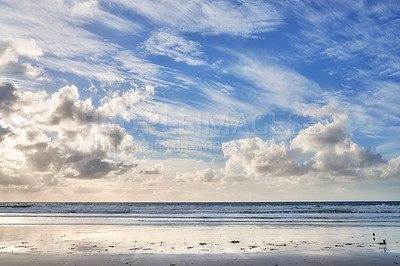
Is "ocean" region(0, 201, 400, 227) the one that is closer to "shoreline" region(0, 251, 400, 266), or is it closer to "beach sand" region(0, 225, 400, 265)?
"beach sand" region(0, 225, 400, 265)

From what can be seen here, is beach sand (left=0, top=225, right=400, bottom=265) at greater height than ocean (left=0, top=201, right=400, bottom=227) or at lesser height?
greater

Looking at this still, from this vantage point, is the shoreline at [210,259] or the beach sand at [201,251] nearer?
the shoreline at [210,259]

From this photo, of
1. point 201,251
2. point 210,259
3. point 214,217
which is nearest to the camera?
point 210,259

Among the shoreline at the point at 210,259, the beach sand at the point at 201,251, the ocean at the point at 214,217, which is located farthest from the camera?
the ocean at the point at 214,217

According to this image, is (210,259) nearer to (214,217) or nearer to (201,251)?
(201,251)

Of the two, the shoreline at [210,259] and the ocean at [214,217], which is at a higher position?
the shoreline at [210,259]

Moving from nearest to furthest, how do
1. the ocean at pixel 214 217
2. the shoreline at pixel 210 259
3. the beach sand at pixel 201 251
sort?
1. the shoreline at pixel 210 259
2. the beach sand at pixel 201 251
3. the ocean at pixel 214 217

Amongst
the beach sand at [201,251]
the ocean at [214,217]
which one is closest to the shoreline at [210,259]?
the beach sand at [201,251]

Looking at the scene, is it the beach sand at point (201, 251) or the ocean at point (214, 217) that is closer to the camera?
the beach sand at point (201, 251)

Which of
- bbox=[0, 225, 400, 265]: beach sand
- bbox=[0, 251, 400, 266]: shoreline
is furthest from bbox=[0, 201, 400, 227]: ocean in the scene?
bbox=[0, 251, 400, 266]: shoreline

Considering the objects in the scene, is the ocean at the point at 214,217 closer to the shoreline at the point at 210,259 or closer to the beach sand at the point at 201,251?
the beach sand at the point at 201,251

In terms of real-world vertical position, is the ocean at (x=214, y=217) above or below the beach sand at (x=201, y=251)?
below

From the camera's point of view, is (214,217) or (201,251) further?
(214,217)

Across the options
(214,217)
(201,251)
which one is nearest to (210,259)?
(201,251)
